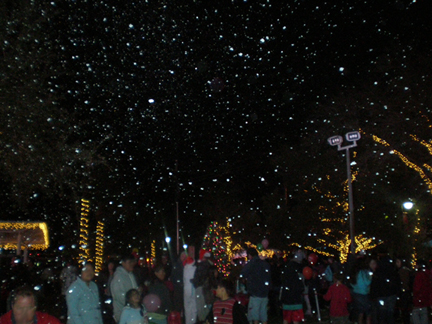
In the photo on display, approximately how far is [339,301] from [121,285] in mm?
4486

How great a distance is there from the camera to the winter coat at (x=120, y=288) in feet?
26.6

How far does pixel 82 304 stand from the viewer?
6793 millimetres

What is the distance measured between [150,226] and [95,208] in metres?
17.0

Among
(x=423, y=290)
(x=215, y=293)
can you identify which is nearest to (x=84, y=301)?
(x=215, y=293)

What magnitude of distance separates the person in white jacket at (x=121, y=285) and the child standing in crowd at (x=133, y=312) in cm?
148

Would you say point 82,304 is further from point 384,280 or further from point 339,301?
point 384,280

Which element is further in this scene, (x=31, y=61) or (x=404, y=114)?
(x=404, y=114)

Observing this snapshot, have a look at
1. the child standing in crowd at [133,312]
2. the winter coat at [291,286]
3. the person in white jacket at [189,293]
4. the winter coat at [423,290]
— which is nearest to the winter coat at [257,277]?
the winter coat at [291,286]

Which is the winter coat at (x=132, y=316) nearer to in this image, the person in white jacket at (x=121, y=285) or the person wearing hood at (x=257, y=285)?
the person in white jacket at (x=121, y=285)

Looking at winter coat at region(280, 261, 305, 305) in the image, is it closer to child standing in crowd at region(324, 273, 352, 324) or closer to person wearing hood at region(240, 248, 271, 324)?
person wearing hood at region(240, 248, 271, 324)

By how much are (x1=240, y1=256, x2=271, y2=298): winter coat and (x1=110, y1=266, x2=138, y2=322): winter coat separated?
2.81 m

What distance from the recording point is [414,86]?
58.6 feet

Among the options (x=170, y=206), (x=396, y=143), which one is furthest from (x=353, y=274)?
(x=170, y=206)

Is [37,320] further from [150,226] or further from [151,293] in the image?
[150,226]
